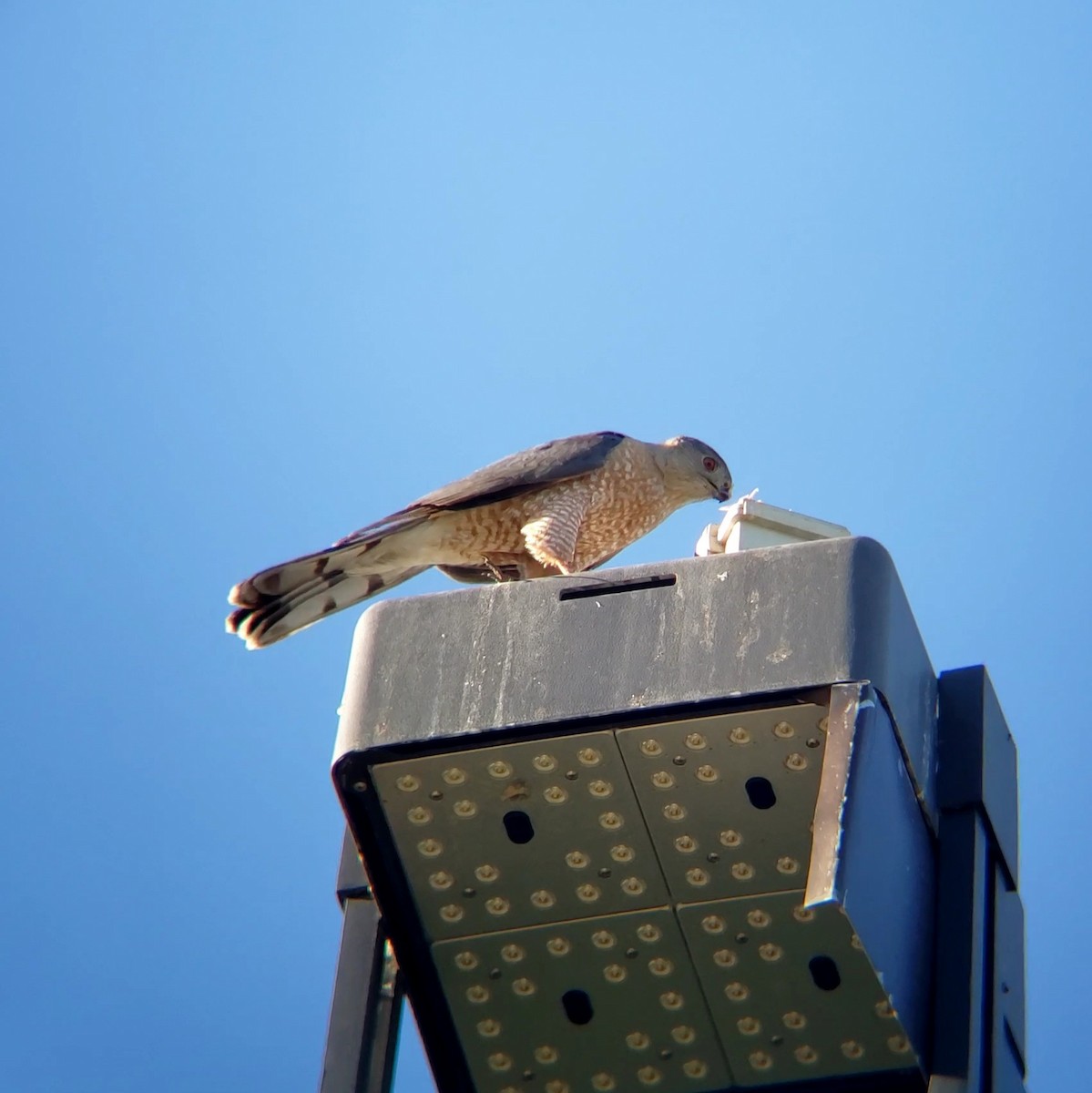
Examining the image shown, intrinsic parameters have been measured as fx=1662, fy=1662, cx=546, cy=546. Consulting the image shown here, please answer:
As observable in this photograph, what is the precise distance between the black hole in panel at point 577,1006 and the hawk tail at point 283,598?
1.62 m

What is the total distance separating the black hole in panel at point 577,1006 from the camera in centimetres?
257

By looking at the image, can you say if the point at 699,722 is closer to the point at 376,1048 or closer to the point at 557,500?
the point at 376,1048

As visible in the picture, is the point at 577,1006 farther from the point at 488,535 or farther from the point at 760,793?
the point at 488,535

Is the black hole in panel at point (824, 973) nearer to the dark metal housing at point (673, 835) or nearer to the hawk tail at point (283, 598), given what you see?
the dark metal housing at point (673, 835)

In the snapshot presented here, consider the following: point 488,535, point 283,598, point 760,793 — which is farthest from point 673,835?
point 488,535

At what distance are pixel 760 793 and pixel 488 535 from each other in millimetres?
2042

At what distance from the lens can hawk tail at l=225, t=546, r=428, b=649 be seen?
396 cm

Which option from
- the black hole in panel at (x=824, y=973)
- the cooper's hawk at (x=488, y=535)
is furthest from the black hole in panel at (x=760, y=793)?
the cooper's hawk at (x=488, y=535)

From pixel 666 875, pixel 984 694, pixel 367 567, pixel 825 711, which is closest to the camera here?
pixel 825 711

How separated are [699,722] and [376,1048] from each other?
71cm

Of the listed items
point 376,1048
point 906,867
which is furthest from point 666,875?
point 376,1048

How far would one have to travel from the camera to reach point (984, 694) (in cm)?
264

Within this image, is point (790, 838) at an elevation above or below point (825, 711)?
below

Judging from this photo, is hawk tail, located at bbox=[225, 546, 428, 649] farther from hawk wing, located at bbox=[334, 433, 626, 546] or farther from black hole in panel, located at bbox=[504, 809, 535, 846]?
black hole in panel, located at bbox=[504, 809, 535, 846]
